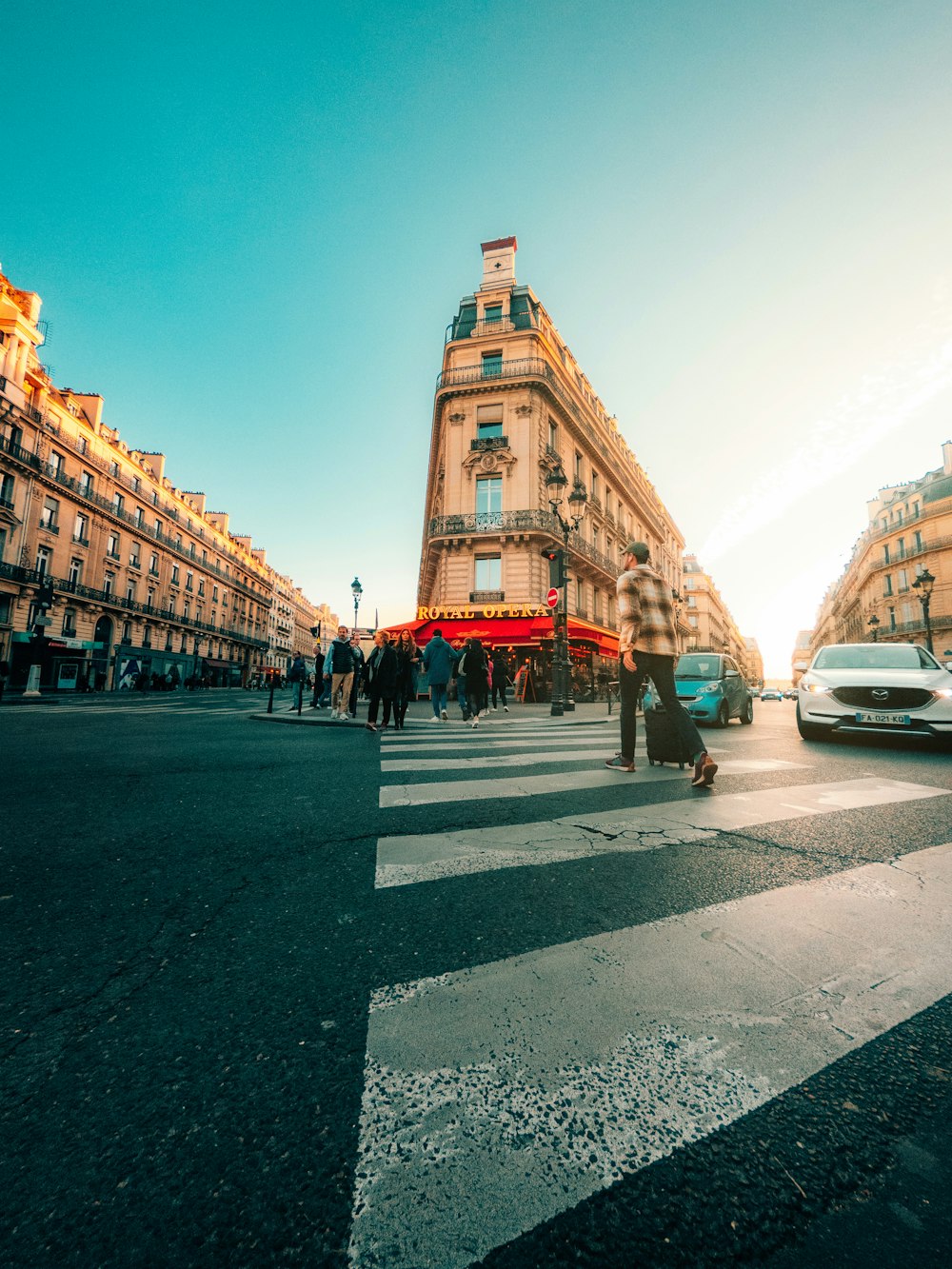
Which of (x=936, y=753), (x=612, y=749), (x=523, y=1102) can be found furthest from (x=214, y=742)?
(x=936, y=753)

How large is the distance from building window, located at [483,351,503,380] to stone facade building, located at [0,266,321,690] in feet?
62.8

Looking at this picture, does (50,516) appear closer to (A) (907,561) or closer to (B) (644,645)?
(B) (644,645)

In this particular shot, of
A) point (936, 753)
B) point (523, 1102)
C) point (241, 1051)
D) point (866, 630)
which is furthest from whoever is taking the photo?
point (866, 630)

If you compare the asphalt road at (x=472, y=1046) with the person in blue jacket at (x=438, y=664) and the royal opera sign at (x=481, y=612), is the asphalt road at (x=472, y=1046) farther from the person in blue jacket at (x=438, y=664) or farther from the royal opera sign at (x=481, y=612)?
the royal opera sign at (x=481, y=612)

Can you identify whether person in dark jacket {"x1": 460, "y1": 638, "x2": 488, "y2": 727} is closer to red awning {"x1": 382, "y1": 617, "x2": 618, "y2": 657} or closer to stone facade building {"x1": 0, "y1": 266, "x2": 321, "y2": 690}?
red awning {"x1": 382, "y1": 617, "x2": 618, "y2": 657}

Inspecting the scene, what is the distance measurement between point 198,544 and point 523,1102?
54.8m

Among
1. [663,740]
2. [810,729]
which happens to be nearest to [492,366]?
[810,729]

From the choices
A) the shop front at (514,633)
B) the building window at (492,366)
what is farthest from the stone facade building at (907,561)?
the building window at (492,366)

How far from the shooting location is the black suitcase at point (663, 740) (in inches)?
185

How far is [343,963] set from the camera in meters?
1.57

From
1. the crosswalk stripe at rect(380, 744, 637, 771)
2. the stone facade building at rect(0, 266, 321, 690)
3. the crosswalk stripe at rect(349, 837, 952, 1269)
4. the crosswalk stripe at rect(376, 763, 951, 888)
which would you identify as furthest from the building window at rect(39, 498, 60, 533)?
the crosswalk stripe at rect(349, 837, 952, 1269)

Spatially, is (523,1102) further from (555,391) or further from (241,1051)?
(555,391)

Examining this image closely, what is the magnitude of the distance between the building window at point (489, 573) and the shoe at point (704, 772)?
19.5 m

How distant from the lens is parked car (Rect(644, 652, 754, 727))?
34.6ft
